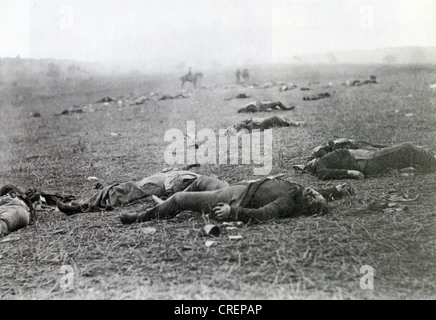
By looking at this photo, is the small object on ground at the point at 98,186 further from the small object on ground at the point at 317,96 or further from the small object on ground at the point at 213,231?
the small object on ground at the point at 317,96

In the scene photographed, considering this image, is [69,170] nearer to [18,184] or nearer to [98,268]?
[18,184]

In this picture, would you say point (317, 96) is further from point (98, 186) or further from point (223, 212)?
point (223, 212)

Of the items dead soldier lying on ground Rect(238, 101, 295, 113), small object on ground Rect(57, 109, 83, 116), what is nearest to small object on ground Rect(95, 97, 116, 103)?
small object on ground Rect(57, 109, 83, 116)

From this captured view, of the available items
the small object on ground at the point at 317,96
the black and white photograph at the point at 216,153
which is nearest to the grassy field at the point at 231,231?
the black and white photograph at the point at 216,153

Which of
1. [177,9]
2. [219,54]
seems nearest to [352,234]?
[177,9]

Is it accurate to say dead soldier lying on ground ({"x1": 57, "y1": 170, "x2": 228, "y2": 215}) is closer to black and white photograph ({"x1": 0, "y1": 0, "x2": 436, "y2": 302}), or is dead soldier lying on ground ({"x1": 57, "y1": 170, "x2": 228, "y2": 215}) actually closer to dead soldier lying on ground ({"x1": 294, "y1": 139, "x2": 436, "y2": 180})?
black and white photograph ({"x1": 0, "y1": 0, "x2": 436, "y2": 302})
